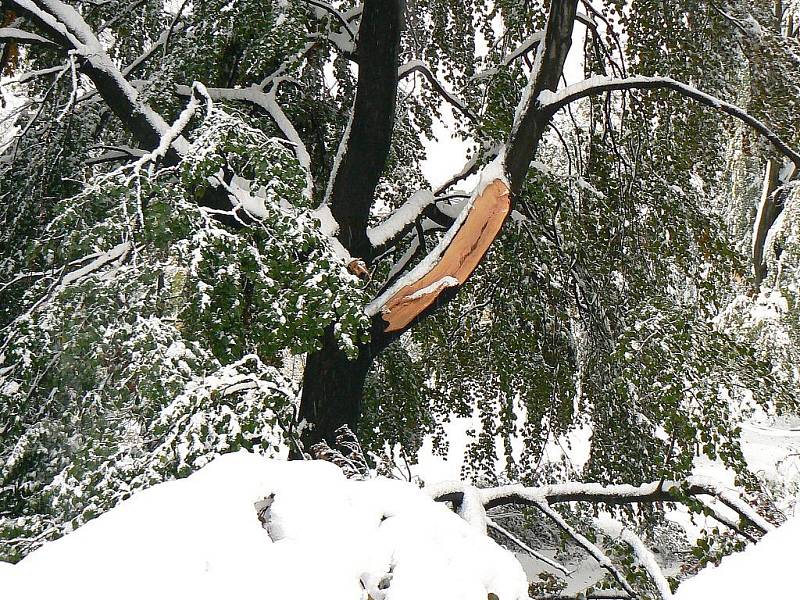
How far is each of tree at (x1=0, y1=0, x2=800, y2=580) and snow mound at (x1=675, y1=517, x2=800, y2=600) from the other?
1434 millimetres

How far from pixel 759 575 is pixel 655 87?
2.56 metres

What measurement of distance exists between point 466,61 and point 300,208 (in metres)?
2.46

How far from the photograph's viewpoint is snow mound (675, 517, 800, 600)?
64 cm

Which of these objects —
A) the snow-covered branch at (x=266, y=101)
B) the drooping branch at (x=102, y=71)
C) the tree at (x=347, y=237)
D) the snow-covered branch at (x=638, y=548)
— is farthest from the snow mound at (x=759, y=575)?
the snow-covered branch at (x=266, y=101)

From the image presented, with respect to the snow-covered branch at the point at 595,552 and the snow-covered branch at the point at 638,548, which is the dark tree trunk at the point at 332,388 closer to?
the snow-covered branch at the point at 595,552

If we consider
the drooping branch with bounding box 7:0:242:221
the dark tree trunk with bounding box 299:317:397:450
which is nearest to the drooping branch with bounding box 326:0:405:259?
the dark tree trunk with bounding box 299:317:397:450

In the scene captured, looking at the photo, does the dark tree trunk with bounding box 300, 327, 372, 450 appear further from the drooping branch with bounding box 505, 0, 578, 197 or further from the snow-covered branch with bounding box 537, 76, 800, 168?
the snow-covered branch with bounding box 537, 76, 800, 168

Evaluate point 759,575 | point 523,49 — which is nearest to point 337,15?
point 523,49

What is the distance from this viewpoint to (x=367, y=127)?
3039mm

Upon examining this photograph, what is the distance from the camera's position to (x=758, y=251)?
318 inches

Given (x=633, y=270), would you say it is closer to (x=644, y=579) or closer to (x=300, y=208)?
(x=644, y=579)

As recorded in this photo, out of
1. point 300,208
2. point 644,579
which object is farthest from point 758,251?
point 300,208

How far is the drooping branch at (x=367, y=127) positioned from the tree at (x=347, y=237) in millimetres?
10

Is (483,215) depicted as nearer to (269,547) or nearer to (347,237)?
(347,237)
